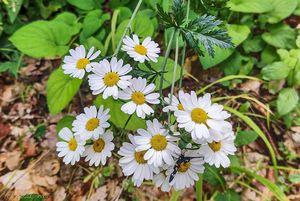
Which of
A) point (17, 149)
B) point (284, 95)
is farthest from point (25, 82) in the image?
point (284, 95)

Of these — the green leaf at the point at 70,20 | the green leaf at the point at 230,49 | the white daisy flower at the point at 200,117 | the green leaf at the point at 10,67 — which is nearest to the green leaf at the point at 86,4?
the green leaf at the point at 70,20

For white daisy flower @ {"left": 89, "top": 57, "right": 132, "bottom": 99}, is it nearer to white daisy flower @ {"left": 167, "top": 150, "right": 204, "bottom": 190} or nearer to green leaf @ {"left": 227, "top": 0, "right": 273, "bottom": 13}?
white daisy flower @ {"left": 167, "top": 150, "right": 204, "bottom": 190}

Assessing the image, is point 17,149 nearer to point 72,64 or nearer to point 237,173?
point 72,64

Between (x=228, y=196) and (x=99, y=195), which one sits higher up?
(x=228, y=196)

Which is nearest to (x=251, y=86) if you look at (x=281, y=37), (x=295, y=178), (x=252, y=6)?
(x=281, y=37)

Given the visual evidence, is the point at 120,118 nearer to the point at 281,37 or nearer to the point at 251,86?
the point at 251,86

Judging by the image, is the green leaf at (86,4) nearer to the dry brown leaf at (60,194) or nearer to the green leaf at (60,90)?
the green leaf at (60,90)

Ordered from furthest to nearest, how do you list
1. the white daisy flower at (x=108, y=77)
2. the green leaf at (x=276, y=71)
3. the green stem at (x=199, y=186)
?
the green leaf at (x=276, y=71) < the green stem at (x=199, y=186) < the white daisy flower at (x=108, y=77)
